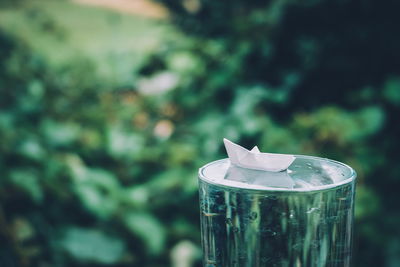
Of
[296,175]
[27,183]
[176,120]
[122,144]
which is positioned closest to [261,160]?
[296,175]

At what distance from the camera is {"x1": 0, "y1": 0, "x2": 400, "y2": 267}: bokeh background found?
7.29ft

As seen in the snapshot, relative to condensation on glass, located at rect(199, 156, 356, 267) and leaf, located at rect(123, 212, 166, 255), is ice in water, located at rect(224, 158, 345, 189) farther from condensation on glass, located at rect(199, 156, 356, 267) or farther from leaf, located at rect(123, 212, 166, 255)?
leaf, located at rect(123, 212, 166, 255)

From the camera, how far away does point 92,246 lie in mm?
2178

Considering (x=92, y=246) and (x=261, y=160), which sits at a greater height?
(x=261, y=160)

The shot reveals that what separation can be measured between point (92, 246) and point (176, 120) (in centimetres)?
114

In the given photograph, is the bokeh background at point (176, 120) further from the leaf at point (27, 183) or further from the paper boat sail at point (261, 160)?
the paper boat sail at point (261, 160)

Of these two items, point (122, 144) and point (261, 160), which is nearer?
point (261, 160)

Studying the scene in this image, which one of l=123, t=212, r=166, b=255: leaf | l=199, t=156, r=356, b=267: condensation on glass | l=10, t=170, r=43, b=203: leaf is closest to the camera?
l=199, t=156, r=356, b=267: condensation on glass

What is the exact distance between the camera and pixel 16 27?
3.45 metres

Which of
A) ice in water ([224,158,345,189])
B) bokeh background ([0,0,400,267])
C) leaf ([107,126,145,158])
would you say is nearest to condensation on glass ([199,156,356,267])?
ice in water ([224,158,345,189])

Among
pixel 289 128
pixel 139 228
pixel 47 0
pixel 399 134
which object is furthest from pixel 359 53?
pixel 47 0

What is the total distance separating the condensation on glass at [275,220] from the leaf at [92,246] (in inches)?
67.5

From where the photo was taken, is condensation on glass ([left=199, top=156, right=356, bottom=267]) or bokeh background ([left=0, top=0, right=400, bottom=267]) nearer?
condensation on glass ([left=199, top=156, right=356, bottom=267])

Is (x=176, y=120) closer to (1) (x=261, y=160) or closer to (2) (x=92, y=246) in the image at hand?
(2) (x=92, y=246)
